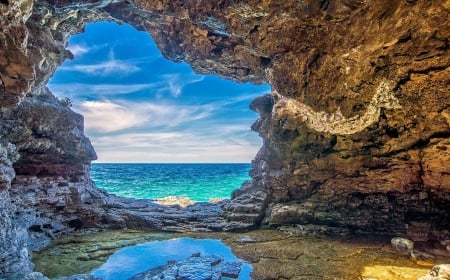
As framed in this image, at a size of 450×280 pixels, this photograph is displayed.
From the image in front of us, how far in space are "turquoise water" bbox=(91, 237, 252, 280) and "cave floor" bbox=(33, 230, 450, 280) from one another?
0.53 metres

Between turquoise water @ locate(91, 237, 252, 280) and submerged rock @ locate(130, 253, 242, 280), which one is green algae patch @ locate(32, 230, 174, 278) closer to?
turquoise water @ locate(91, 237, 252, 280)

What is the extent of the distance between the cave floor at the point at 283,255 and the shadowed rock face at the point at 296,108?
1.70m

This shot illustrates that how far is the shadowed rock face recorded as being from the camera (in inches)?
489

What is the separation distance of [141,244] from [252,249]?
6352 mm

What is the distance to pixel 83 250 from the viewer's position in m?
14.8

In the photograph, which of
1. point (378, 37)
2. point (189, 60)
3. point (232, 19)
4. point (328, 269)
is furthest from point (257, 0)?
point (328, 269)

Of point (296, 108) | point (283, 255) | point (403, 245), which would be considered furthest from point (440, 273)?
point (296, 108)

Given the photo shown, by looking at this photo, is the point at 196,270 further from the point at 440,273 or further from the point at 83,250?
the point at 440,273

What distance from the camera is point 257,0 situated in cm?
1251

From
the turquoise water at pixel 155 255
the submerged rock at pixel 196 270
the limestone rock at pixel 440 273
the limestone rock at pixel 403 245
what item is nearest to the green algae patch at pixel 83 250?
the turquoise water at pixel 155 255

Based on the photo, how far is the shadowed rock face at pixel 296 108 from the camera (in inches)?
489

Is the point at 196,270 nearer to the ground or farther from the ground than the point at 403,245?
nearer to the ground

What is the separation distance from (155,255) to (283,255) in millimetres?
6447

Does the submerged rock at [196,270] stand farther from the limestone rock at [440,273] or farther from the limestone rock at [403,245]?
the limestone rock at [403,245]
